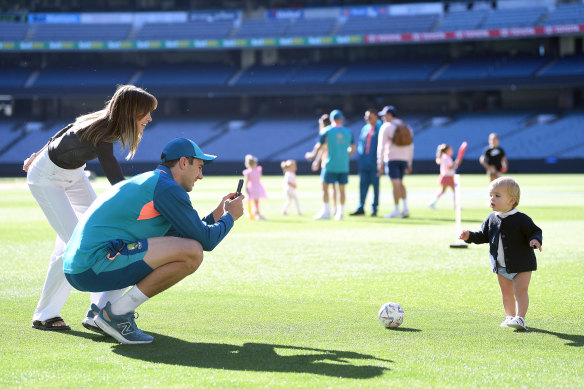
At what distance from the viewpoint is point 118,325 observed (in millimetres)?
5469

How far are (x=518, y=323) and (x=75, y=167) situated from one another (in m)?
3.68

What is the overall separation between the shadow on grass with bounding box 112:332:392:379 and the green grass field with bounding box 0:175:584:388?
0.04 ft

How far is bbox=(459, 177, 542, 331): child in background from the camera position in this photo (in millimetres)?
5930

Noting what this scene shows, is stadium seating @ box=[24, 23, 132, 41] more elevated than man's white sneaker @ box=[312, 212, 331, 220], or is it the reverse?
stadium seating @ box=[24, 23, 132, 41]

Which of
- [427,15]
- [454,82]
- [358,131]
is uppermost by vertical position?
[427,15]

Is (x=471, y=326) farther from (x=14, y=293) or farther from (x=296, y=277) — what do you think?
(x=14, y=293)

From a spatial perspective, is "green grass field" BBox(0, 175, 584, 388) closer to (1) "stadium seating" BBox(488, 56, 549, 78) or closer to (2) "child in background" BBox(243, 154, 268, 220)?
(2) "child in background" BBox(243, 154, 268, 220)

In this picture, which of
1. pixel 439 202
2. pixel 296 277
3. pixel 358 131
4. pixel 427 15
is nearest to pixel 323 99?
pixel 358 131

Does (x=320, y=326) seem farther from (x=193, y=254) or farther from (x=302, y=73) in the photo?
(x=302, y=73)

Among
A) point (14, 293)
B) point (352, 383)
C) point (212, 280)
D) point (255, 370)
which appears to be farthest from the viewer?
point (212, 280)

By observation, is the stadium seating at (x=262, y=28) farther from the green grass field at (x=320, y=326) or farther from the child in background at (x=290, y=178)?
the green grass field at (x=320, y=326)

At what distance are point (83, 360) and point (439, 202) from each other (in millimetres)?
18685

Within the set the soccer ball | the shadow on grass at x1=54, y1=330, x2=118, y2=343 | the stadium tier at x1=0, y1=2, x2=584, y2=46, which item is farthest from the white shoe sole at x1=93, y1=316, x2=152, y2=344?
the stadium tier at x1=0, y1=2, x2=584, y2=46

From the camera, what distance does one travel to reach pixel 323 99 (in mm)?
59562
